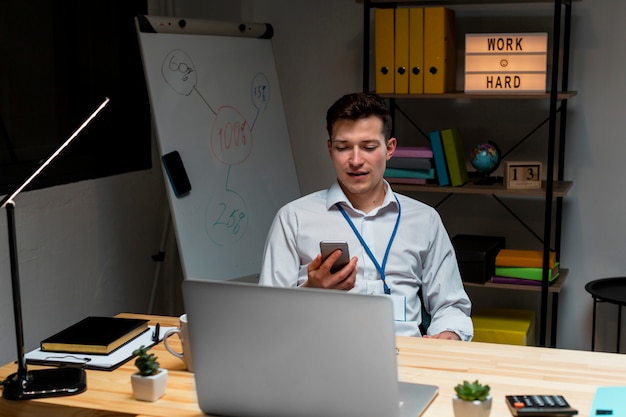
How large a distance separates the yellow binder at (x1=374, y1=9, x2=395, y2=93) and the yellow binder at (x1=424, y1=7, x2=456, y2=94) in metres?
0.14

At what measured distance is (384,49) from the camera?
11.2 ft

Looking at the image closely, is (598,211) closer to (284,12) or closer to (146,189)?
(284,12)

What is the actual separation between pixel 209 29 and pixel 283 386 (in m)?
2.33

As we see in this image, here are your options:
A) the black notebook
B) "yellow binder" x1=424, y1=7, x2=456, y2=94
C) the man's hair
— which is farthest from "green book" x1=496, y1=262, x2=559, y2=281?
the black notebook

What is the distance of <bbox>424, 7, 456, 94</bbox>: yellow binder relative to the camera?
331cm

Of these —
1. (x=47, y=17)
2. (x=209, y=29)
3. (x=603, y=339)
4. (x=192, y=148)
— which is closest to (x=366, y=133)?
(x=192, y=148)

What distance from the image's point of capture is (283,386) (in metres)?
1.39

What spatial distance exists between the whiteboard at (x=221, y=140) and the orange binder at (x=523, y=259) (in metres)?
0.99

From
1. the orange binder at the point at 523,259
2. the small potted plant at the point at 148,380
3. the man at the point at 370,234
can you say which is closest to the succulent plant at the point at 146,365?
the small potted plant at the point at 148,380

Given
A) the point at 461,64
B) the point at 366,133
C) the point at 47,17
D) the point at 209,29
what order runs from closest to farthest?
the point at 366,133 → the point at 47,17 → the point at 209,29 → the point at 461,64

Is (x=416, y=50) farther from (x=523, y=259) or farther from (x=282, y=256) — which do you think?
(x=282, y=256)

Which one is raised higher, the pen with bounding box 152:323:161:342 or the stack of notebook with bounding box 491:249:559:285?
the pen with bounding box 152:323:161:342

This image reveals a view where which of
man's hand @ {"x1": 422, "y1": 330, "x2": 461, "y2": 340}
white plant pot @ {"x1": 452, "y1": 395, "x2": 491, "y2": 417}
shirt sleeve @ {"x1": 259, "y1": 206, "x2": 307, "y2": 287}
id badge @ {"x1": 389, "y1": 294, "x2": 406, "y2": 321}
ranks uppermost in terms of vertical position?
shirt sleeve @ {"x1": 259, "y1": 206, "x2": 307, "y2": 287}

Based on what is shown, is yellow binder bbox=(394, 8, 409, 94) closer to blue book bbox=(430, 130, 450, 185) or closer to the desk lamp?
blue book bbox=(430, 130, 450, 185)
